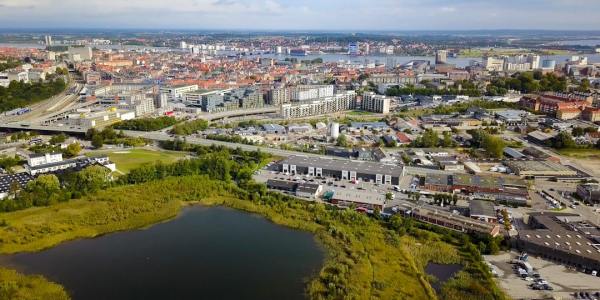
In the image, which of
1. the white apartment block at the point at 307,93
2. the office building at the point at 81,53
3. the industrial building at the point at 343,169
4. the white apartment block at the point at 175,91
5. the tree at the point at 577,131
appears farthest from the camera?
the office building at the point at 81,53

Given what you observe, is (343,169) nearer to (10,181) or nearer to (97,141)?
(10,181)

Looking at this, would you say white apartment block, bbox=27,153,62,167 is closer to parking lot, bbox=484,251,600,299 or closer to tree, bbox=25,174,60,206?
tree, bbox=25,174,60,206

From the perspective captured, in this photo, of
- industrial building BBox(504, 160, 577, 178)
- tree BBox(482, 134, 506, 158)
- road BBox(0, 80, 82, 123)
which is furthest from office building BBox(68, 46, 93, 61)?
industrial building BBox(504, 160, 577, 178)

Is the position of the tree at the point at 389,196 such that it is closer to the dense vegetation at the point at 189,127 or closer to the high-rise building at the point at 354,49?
the dense vegetation at the point at 189,127

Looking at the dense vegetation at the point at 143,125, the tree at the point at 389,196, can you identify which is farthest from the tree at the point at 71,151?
the tree at the point at 389,196

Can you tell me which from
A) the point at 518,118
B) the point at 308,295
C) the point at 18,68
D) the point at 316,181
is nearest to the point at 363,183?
the point at 316,181
